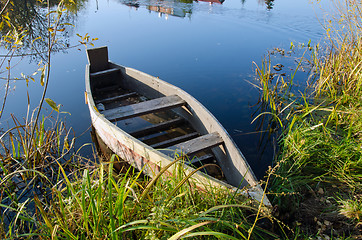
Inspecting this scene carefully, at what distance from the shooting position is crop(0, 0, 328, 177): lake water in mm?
5574

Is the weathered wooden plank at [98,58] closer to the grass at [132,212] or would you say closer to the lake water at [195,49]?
the lake water at [195,49]

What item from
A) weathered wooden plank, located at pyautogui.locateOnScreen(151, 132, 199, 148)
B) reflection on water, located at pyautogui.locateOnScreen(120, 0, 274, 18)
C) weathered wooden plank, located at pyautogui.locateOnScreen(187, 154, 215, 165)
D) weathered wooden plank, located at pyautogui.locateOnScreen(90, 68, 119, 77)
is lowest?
weathered wooden plank, located at pyautogui.locateOnScreen(187, 154, 215, 165)

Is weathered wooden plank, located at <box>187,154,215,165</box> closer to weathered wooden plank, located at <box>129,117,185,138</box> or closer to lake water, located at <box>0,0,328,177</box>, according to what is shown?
lake water, located at <box>0,0,328,177</box>

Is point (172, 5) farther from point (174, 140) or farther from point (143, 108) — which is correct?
point (174, 140)

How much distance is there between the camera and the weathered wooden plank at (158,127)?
4.60 m

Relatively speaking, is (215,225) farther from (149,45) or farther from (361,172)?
(149,45)

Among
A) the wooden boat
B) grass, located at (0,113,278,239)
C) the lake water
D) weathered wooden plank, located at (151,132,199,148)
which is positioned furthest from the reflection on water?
grass, located at (0,113,278,239)

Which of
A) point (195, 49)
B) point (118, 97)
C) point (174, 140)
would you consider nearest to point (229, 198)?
point (174, 140)

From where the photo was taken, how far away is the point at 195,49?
29.2 feet

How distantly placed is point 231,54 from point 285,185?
6250 millimetres

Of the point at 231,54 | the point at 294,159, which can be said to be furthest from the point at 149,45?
the point at 294,159

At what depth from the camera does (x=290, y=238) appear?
2.54 metres

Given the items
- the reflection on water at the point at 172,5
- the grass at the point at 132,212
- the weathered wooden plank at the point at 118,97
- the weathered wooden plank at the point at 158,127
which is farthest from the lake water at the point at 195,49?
the grass at the point at 132,212

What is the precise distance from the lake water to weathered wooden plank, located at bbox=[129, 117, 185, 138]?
3.09 feet
